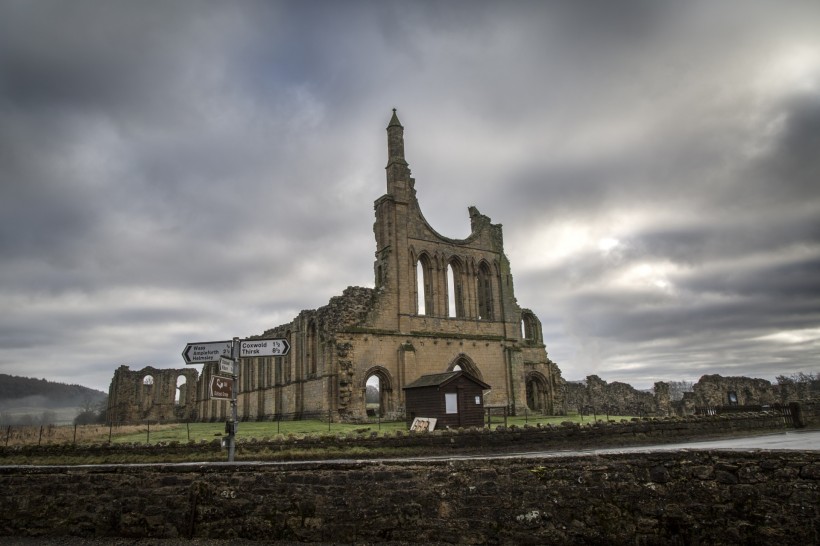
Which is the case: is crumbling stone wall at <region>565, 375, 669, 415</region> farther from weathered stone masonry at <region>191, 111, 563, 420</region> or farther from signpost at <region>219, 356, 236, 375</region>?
signpost at <region>219, 356, 236, 375</region>

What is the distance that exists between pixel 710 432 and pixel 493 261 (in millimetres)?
18382

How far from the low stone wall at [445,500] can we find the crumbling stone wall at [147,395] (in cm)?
5561

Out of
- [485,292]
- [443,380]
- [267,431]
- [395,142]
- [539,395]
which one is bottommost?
[267,431]

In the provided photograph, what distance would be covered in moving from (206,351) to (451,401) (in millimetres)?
16457

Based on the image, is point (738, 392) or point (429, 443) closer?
point (429, 443)

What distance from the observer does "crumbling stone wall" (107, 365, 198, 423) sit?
57.4m

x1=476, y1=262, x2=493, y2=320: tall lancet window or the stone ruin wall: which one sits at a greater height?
x1=476, y1=262, x2=493, y2=320: tall lancet window

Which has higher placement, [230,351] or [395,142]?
[395,142]

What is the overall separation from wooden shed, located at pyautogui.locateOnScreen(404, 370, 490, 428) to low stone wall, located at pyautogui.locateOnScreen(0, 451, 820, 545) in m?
18.6

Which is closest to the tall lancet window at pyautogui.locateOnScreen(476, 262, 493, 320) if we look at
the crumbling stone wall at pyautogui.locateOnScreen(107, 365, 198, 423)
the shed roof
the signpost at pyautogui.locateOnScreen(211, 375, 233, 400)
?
the shed roof

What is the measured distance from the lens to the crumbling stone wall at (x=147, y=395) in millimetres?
57438

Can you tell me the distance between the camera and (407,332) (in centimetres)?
3447

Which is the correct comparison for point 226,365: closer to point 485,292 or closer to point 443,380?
point 443,380

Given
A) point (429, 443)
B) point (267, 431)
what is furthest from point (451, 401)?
point (267, 431)
